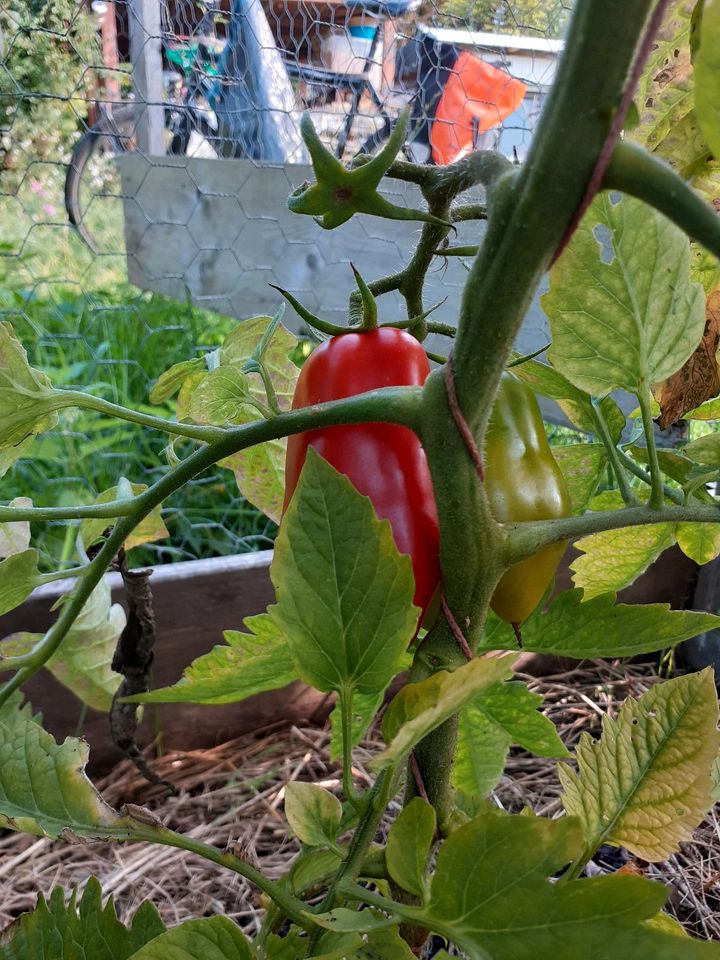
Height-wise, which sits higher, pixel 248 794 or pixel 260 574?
pixel 260 574

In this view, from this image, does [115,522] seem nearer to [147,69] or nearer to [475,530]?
[475,530]

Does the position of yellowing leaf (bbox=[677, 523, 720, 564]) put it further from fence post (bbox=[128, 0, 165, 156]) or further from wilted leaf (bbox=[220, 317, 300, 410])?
fence post (bbox=[128, 0, 165, 156])

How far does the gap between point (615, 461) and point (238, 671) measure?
0.59 ft

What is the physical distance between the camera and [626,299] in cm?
30

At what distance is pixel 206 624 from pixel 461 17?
140 cm

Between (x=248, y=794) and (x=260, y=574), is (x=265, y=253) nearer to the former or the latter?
(x=260, y=574)

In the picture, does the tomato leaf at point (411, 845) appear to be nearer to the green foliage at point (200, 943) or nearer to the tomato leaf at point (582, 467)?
the green foliage at point (200, 943)

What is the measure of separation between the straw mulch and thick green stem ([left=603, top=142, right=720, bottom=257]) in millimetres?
564

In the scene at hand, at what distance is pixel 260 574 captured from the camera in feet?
2.81

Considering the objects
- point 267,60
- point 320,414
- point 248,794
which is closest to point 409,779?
point 320,414

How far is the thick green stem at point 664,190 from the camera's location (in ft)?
0.62

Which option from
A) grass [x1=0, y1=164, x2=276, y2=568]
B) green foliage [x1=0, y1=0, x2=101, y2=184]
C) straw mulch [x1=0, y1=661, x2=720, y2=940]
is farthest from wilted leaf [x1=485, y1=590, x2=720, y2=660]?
green foliage [x1=0, y1=0, x2=101, y2=184]

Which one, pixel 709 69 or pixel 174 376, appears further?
pixel 174 376

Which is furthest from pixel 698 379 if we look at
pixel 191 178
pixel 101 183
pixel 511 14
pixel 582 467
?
pixel 101 183
